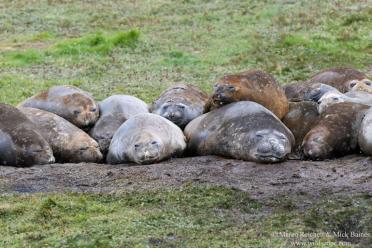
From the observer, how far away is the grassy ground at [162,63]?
6.81 meters

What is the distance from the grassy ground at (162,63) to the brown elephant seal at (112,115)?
92.5 inches

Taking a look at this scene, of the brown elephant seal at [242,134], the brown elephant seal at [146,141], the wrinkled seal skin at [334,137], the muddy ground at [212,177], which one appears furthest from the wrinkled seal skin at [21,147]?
the wrinkled seal skin at [334,137]

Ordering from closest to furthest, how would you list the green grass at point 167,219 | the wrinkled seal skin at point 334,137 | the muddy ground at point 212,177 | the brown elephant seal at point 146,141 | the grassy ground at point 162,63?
the green grass at point 167,219 → the grassy ground at point 162,63 → the muddy ground at point 212,177 → the wrinkled seal skin at point 334,137 → the brown elephant seal at point 146,141

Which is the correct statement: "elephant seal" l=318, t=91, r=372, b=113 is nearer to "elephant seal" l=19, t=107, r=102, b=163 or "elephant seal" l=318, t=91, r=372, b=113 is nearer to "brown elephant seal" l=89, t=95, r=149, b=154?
"brown elephant seal" l=89, t=95, r=149, b=154

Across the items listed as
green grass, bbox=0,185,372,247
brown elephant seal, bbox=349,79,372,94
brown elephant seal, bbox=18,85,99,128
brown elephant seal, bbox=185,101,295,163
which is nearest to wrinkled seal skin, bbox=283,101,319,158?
brown elephant seal, bbox=185,101,295,163

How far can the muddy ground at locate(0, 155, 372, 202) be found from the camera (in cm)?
779

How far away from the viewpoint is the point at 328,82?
1180cm

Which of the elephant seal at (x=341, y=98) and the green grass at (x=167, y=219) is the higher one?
the green grass at (x=167, y=219)

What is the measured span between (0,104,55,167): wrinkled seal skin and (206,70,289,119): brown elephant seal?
7.06 ft

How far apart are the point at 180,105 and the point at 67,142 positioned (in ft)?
5.30

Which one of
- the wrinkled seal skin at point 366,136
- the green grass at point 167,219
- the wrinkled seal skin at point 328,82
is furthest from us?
the wrinkled seal skin at point 328,82

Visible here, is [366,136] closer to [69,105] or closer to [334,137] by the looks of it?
[334,137]

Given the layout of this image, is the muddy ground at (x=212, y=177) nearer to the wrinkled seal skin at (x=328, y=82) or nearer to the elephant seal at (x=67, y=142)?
the elephant seal at (x=67, y=142)

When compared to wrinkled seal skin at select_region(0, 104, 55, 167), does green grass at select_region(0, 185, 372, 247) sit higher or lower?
higher
